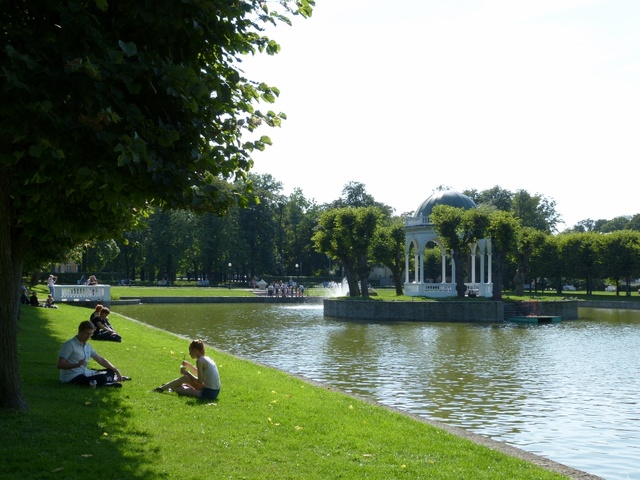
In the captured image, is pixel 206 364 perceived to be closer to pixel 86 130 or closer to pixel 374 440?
pixel 374 440

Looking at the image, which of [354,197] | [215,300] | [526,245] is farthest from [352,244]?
[354,197]

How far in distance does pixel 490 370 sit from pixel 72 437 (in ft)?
50.0

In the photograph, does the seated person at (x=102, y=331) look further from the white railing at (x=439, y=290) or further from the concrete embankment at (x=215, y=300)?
the white railing at (x=439, y=290)

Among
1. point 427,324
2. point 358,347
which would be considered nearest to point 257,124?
point 358,347

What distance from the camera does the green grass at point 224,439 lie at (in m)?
7.22

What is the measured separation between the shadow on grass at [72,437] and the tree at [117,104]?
2.17 feet

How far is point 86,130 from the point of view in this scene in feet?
22.5

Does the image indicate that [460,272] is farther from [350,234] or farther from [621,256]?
[621,256]

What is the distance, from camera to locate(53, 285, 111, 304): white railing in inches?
1706

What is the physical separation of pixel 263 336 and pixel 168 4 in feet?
82.3

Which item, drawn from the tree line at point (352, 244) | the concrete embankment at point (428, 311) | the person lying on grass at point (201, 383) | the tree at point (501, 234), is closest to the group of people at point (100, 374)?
the person lying on grass at point (201, 383)

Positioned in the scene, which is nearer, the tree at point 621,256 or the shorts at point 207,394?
the shorts at point 207,394

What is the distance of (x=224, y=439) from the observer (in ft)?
27.9

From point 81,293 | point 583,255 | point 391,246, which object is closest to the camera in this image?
point 81,293
